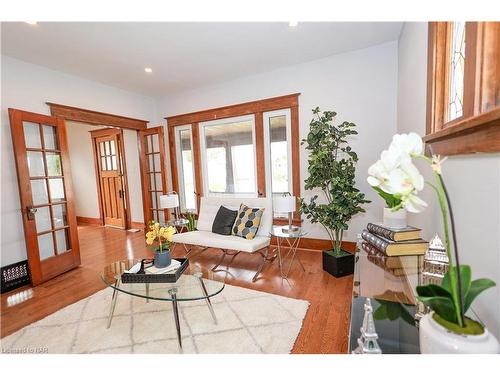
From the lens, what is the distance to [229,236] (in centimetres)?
313

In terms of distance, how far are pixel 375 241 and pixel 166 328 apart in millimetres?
1757

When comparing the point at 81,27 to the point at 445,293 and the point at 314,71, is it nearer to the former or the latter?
the point at 314,71

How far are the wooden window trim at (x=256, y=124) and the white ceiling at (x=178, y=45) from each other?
1.73 feet

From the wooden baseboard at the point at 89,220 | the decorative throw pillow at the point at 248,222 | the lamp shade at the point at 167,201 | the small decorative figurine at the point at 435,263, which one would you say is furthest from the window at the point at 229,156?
the wooden baseboard at the point at 89,220

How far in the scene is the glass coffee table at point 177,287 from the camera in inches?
67.4

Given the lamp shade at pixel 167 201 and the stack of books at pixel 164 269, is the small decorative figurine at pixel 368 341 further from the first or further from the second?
the lamp shade at pixel 167 201

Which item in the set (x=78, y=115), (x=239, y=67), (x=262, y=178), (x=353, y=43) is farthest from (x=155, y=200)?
(x=353, y=43)

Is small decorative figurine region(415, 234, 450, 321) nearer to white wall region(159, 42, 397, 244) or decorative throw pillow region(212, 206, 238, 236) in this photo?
white wall region(159, 42, 397, 244)

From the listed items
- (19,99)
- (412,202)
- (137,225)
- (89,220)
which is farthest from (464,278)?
(89,220)

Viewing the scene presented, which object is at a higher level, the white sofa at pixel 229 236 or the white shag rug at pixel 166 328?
the white sofa at pixel 229 236

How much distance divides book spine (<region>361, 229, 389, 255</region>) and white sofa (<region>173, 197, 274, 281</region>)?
1.33 metres

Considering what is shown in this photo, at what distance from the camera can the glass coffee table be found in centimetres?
171

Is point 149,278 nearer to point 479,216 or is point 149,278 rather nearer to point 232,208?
point 232,208

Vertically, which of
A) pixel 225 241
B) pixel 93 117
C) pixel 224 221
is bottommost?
pixel 225 241
